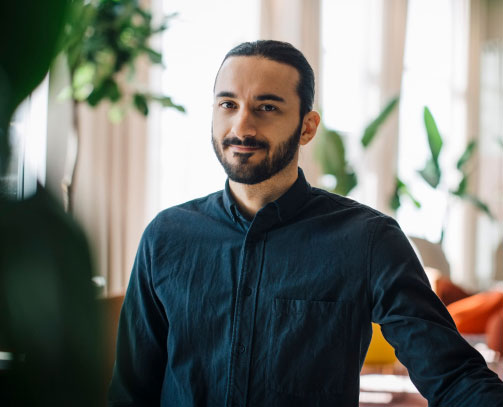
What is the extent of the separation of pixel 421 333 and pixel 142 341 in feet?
1.89

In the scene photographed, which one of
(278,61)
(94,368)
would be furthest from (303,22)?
(94,368)

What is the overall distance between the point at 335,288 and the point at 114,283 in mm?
2423

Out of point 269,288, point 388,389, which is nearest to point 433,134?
point 388,389

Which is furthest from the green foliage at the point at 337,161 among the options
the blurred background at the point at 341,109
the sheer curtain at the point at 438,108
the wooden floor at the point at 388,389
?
the sheer curtain at the point at 438,108

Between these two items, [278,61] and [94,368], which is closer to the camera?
[94,368]

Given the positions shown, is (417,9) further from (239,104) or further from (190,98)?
(239,104)

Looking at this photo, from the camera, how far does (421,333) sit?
104 centimetres

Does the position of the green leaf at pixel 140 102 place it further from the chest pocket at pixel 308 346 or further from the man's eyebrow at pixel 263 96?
the chest pocket at pixel 308 346

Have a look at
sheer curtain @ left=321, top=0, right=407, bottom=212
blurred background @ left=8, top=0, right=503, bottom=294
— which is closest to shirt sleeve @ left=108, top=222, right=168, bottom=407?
blurred background @ left=8, top=0, right=503, bottom=294

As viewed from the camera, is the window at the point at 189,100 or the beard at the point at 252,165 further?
the window at the point at 189,100

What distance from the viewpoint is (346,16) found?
5.64 m

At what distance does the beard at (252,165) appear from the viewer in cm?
124

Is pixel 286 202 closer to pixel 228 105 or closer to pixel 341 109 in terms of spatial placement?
pixel 228 105

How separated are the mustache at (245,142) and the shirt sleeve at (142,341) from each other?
289mm
